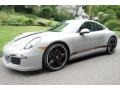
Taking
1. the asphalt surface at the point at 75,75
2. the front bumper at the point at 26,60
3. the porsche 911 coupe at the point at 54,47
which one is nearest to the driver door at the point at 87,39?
the porsche 911 coupe at the point at 54,47

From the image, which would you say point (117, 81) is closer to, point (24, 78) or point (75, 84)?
point (75, 84)

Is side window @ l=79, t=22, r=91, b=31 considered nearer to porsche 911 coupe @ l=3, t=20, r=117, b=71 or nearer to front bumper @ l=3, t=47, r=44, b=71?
porsche 911 coupe @ l=3, t=20, r=117, b=71

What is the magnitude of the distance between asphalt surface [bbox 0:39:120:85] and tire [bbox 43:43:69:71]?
0.49 ft

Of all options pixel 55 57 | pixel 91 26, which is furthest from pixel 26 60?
pixel 91 26

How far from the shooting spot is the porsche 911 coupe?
17.1ft

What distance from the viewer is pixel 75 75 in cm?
528

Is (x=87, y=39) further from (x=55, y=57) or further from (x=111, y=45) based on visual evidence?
(x=111, y=45)

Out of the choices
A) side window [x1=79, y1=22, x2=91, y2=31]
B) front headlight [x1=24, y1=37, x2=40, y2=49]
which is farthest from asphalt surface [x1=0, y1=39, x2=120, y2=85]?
side window [x1=79, y1=22, x2=91, y2=31]

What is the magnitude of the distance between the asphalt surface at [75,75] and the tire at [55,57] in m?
0.15

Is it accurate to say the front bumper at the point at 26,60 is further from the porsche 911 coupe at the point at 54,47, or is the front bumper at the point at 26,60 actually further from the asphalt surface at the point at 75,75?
the asphalt surface at the point at 75,75

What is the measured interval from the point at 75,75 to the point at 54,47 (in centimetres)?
88

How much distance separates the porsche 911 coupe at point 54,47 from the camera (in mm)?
5223

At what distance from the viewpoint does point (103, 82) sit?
4.77 meters
